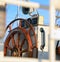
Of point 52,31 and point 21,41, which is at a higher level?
point 21,41

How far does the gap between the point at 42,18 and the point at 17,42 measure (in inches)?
34.9

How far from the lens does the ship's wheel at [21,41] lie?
12.6 ft

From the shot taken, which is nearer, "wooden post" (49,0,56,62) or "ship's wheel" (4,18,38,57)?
"wooden post" (49,0,56,62)

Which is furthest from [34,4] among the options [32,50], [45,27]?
[32,50]

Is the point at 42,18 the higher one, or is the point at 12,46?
the point at 42,18

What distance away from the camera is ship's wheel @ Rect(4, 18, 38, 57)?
12.6 ft

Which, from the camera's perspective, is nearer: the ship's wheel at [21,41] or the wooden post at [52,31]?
the wooden post at [52,31]

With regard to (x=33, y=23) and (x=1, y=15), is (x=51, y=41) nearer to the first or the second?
(x=1, y=15)

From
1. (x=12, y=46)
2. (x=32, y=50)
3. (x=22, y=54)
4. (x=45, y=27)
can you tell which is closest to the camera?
(x=45, y=27)

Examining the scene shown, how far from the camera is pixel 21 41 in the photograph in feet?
14.1

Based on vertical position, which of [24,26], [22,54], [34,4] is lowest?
[22,54]

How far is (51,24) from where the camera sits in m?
0.76

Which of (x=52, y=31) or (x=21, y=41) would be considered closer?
(x=52, y=31)

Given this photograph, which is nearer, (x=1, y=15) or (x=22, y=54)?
(x=1, y=15)
